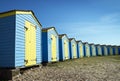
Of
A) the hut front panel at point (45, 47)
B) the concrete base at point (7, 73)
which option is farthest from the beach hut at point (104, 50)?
the concrete base at point (7, 73)

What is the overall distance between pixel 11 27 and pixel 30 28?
222 cm

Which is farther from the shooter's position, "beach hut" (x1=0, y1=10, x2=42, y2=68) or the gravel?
"beach hut" (x1=0, y1=10, x2=42, y2=68)

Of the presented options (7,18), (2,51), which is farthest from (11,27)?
(2,51)

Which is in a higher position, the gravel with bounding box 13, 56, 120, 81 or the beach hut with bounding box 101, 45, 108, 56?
the beach hut with bounding box 101, 45, 108, 56

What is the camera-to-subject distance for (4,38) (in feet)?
30.4

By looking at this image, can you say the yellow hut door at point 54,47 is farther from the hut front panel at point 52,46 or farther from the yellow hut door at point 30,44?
the yellow hut door at point 30,44

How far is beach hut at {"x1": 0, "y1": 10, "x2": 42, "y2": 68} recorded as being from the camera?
8961 mm

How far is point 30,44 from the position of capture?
437 inches

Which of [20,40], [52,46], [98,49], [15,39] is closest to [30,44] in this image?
[20,40]

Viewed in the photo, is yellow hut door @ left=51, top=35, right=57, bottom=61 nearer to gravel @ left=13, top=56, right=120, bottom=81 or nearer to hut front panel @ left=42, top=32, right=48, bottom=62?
hut front panel @ left=42, top=32, right=48, bottom=62

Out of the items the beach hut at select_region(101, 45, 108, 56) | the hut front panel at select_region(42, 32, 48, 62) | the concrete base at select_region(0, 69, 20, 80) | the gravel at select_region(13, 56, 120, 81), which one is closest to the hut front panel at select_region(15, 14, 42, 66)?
the concrete base at select_region(0, 69, 20, 80)

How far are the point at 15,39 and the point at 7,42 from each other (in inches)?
22.1

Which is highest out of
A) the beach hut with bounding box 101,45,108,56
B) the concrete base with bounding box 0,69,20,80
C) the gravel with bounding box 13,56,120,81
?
the beach hut with bounding box 101,45,108,56

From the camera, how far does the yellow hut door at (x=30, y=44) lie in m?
10.5
